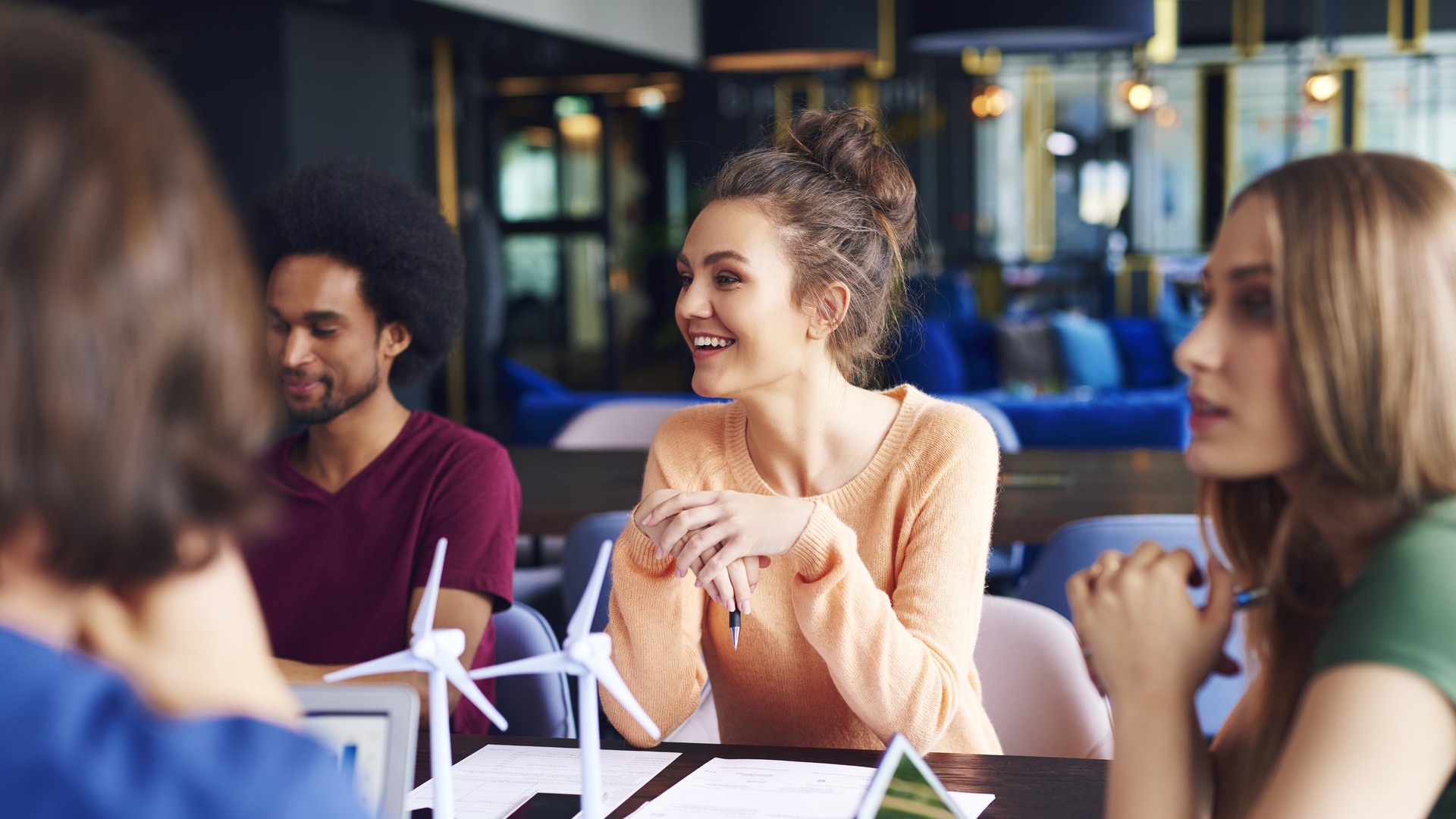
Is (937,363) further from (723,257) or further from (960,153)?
(723,257)

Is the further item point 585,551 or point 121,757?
point 585,551

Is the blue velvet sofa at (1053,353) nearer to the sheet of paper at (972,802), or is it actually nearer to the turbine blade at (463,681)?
Result: the sheet of paper at (972,802)

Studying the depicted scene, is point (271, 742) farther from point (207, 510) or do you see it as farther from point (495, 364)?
point (495, 364)

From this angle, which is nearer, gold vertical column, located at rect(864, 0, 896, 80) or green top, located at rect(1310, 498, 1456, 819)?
green top, located at rect(1310, 498, 1456, 819)

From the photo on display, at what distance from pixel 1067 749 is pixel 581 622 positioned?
869mm

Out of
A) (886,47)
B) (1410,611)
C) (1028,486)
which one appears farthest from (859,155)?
(886,47)

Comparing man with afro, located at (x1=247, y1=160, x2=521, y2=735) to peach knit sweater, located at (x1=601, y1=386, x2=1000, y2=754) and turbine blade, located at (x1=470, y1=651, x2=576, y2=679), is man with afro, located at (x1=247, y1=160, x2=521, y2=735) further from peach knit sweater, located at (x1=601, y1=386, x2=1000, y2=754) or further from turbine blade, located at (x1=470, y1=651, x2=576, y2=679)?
turbine blade, located at (x1=470, y1=651, x2=576, y2=679)

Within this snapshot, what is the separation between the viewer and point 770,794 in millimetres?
1277

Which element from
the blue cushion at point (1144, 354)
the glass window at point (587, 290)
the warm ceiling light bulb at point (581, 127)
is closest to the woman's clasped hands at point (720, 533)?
the blue cushion at point (1144, 354)

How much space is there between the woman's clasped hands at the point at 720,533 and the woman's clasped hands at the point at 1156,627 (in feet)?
1.40

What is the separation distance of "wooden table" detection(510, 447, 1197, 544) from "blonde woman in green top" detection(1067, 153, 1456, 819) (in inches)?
70.2

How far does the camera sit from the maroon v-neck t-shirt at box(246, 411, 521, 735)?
172 cm

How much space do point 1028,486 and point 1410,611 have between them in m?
2.30

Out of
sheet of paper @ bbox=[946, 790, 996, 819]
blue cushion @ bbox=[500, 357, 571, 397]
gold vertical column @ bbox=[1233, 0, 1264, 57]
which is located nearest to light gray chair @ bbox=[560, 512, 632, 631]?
sheet of paper @ bbox=[946, 790, 996, 819]
